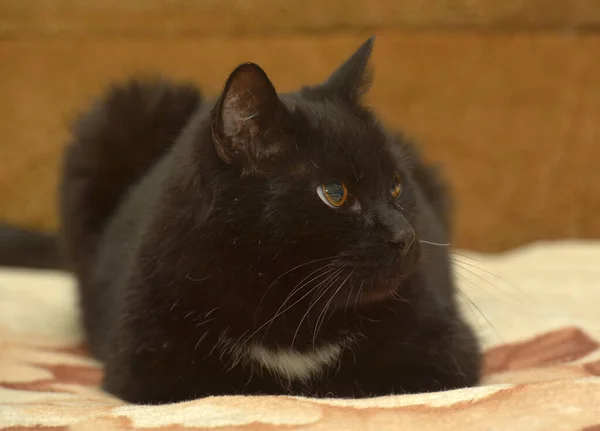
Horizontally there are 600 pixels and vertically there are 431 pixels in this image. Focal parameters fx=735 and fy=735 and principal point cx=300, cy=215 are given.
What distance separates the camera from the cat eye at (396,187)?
119 centimetres

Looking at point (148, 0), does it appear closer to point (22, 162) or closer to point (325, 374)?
point (22, 162)

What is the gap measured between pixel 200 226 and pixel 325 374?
310 millimetres

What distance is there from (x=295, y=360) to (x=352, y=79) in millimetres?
490

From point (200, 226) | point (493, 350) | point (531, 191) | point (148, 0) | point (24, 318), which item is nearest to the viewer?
point (200, 226)

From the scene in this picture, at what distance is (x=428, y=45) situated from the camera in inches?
102

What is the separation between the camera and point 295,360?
3.84 ft

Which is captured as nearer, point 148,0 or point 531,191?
point 148,0

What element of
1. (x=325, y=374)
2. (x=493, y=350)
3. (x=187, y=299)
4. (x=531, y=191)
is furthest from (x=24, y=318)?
(x=531, y=191)

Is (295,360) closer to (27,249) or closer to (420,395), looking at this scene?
(420,395)

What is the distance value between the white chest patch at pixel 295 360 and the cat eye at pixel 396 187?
0.26 meters

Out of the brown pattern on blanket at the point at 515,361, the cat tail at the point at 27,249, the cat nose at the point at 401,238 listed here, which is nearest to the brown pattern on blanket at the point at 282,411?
the brown pattern on blanket at the point at 515,361

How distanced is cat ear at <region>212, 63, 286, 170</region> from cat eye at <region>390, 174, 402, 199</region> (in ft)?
A: 0.69

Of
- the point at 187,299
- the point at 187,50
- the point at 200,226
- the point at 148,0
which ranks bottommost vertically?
the point at 187,299

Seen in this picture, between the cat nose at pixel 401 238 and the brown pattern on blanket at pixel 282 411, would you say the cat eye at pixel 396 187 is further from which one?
the brown pattern on blanket at pixel 282 411
